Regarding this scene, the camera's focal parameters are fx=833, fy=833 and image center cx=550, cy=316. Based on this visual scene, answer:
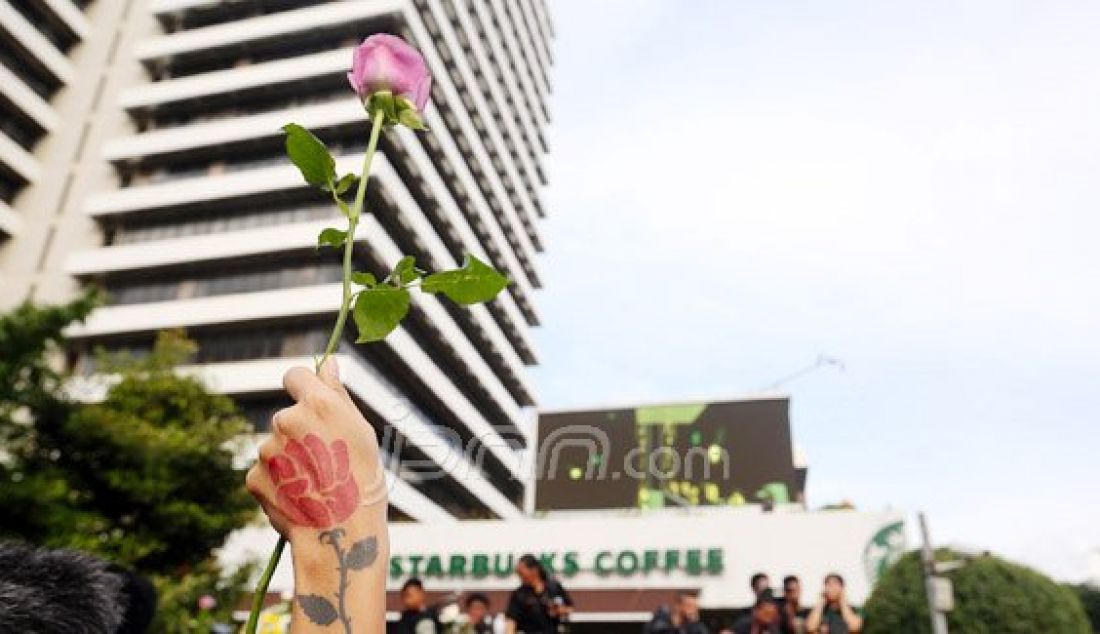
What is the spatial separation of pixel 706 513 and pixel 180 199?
965 inches

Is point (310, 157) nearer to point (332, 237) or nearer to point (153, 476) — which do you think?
point (332, 237)

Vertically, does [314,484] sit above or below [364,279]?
below

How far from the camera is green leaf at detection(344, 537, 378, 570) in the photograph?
1082 millimetres

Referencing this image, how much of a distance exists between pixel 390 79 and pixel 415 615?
20.6ft

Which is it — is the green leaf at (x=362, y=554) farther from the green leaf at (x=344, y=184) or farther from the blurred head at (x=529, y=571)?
the blurred head at (x=529, y=571)

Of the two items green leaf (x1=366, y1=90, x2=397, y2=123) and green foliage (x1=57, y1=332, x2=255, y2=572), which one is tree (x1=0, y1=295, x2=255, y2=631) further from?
green leaf (x1=366, y1=90, x2=397, y2=123)

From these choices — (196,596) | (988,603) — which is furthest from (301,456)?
(196,596)

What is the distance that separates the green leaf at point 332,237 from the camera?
97 centimetres

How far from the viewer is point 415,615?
670 centimetres

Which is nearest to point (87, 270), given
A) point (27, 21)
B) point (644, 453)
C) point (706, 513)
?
point (27, 21)

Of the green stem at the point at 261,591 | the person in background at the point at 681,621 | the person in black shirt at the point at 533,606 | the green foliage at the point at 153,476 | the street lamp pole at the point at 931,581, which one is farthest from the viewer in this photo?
the green foliage at the point at 153,476

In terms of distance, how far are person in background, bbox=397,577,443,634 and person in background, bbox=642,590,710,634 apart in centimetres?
→ 185

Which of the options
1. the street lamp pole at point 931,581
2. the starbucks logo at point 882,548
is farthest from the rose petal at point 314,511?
the starbucks logo at point 882,548

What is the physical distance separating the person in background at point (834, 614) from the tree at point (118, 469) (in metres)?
10.7
